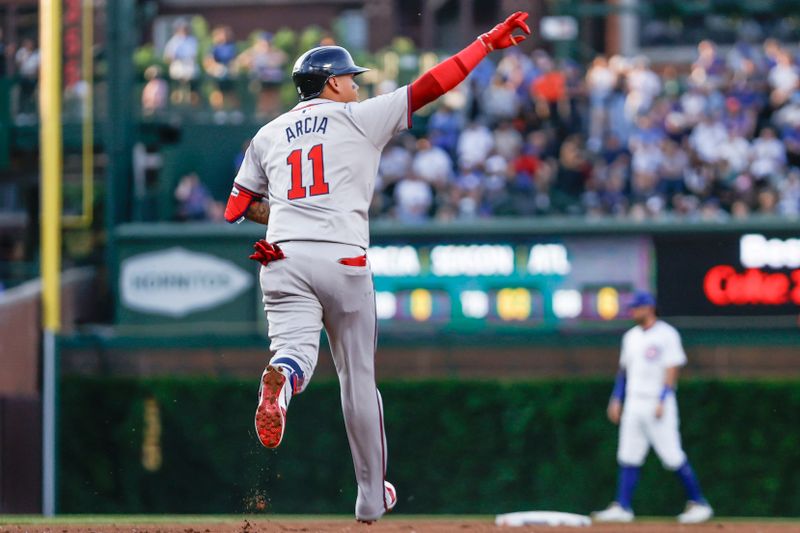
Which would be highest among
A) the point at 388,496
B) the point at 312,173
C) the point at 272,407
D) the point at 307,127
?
the point at 307,127

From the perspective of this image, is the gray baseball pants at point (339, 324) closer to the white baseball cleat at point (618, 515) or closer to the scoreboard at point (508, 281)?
the white baseball cleat at point (618, 515)

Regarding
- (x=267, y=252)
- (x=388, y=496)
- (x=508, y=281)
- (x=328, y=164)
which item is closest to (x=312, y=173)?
(x=328, y=164)

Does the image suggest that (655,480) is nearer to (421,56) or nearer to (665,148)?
(665,148)

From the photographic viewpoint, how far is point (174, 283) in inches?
682

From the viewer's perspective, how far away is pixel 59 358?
→ 54.0 ft

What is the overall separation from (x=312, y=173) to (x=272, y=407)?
1.09m

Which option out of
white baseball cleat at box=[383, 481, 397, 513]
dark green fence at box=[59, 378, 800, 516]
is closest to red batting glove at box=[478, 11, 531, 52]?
white baseball cleat at box=[383, 481, 397, 513]

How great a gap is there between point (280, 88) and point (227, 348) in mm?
3691

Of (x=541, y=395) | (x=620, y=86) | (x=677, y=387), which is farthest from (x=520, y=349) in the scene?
(x=620, y=86)

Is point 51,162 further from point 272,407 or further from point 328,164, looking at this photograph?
point 272,407

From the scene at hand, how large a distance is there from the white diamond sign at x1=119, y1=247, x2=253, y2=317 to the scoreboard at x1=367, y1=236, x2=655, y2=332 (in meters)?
1.93

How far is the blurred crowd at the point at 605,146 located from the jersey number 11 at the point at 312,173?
1013cm

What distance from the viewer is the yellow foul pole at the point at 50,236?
52.9 ft

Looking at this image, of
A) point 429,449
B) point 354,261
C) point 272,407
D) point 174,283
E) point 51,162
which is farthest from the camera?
point 174,283
